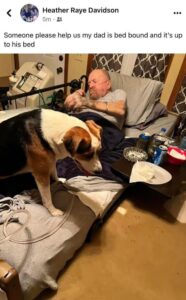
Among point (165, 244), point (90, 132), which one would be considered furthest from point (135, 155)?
point (90, 132)

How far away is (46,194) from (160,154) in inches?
34.2

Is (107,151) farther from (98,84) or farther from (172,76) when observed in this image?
(172,76)

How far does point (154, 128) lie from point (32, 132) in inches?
53.6

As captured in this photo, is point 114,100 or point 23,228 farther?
point 114,100

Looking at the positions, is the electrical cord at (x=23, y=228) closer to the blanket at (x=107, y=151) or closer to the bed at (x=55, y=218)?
the bed at (x=55, y=218)

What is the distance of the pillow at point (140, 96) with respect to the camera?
2148mm

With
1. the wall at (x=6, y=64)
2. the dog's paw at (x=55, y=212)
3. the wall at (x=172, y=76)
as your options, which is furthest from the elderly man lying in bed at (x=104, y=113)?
the wall at (x=6, y=64)

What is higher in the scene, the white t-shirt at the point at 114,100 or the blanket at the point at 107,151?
the white t-shirt at the point at 114,100

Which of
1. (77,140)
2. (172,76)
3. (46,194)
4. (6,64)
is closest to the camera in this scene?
(77,140)

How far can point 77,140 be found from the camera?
91 centimetres

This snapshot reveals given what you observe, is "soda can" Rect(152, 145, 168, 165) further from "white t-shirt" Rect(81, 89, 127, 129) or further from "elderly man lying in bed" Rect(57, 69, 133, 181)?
"white t-shirt" Rect(81, 89, 127, 129)

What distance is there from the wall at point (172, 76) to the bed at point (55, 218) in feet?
2.43

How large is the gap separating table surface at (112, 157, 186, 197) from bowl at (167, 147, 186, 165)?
30mm
